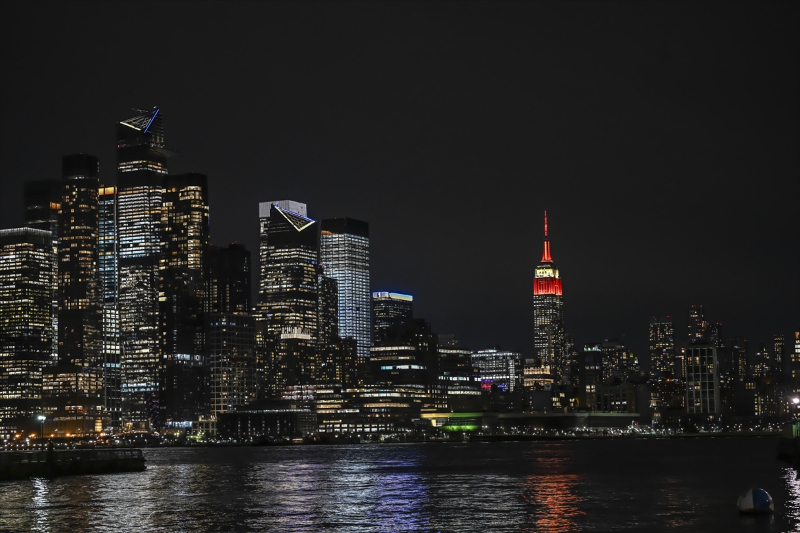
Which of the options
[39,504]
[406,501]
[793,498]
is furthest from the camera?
[406,501]

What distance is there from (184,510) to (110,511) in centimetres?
460

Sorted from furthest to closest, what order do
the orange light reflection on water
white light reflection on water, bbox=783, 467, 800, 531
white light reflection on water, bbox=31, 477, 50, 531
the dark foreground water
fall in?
white light reflection on water, bbox=31, 477, 50, 531 < the dark foreground water < the orange light reflection on water < white light reflection on water, bbox=783, 467, 800, 531

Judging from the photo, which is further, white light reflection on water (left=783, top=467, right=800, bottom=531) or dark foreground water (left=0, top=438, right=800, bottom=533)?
dark foreground water (left=0, top=438, right=800, bottom=533)

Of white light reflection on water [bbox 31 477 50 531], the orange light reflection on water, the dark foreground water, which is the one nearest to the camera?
the orange light reflection on water

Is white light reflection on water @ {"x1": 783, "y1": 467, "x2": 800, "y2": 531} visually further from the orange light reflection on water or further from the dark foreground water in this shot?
the orange light reflection on water

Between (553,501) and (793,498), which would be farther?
(553,501)

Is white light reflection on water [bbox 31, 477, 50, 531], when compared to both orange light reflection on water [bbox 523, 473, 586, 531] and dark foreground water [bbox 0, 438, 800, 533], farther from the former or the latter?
orange light reflection on water [bbox 523, 473, 586, 531]

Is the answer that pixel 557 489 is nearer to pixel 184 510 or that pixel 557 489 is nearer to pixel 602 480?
pixel 602 480

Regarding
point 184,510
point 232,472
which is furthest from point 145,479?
point 184,510

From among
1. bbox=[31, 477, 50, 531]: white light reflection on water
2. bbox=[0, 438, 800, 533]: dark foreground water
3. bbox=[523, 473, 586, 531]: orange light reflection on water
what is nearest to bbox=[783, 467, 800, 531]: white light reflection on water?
bbox=[0, 438, 800, 533]: dark foreground water

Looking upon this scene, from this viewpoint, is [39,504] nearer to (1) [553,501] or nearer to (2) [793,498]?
(1) [553,501]

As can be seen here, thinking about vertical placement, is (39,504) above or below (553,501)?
above

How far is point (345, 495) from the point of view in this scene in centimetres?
8269

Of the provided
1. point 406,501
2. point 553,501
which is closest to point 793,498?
point 553,501
